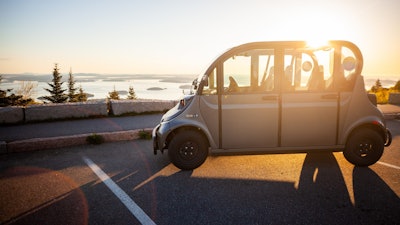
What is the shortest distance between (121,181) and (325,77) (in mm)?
3995

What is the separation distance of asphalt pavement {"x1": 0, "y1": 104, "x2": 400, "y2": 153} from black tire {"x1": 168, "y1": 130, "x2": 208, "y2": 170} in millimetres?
2603

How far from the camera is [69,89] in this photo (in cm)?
7094

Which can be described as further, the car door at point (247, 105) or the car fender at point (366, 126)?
the car fender at point (366, 126)

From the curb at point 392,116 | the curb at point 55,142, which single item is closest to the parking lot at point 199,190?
the curb at point 55,142

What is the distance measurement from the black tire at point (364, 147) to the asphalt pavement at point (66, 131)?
4813 mm

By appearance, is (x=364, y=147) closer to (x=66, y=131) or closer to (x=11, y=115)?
(x=66, y=131)

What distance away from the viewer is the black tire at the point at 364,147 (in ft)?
14.8

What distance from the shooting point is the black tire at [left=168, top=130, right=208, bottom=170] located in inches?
174

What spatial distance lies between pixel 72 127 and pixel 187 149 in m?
4.49

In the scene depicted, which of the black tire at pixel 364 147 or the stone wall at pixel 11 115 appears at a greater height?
the stone wall at pixel 11 115

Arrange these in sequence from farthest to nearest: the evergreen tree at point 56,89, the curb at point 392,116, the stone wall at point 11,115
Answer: the evergreen tree at point 56,89 < the curb at point 392,116 < the stone wall at point 11,115

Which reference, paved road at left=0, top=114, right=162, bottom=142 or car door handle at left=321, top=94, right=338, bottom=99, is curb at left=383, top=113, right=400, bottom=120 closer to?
car door handle at left=321, top=94, right=338, bottom=99

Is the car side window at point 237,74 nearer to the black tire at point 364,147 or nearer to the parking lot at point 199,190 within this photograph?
the parking lot at point 199,190

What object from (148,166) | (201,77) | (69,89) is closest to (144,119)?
(148,166)
